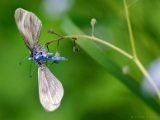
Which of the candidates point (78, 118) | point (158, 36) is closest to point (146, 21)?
point (158, 36)

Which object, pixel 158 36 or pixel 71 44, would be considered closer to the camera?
pixel 158 36

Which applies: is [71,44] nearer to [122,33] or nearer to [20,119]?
[122,33]

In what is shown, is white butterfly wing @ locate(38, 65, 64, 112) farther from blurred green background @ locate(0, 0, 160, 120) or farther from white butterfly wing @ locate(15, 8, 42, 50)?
blurred green background @ locate(0, 0, 160, 120)

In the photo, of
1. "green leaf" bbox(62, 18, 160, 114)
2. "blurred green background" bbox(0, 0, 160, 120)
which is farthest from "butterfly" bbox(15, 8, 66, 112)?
"blurred green background" bbox(0, 0, 160, 120)

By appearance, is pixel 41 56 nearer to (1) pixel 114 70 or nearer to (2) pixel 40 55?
(2) pixel 40 55

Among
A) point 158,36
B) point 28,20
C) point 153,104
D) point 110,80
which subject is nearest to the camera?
point 28,20

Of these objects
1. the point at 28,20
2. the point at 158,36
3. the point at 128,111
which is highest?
the point at 158,36

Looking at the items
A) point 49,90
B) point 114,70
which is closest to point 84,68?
point 114,70
